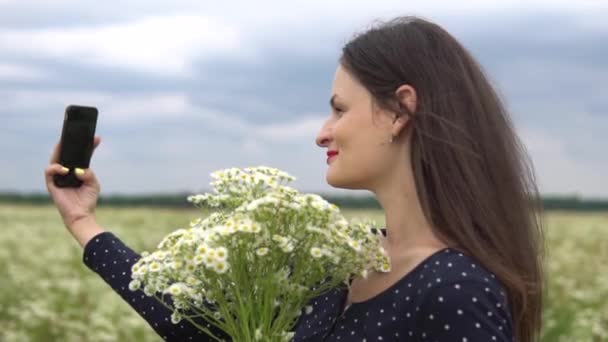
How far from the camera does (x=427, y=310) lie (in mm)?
2266

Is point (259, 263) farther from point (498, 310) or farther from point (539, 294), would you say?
point (539, 294)

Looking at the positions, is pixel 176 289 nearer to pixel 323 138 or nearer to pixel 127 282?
pixel 323 138

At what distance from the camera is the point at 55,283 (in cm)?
894

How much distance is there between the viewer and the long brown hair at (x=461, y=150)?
2406mm

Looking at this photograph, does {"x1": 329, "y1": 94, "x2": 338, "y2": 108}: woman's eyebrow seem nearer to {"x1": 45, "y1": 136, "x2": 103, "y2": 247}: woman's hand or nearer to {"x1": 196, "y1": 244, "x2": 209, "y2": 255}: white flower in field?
{"x1": 196, "y1": 244, "x2": 209, "y2": 255}: white flower in field

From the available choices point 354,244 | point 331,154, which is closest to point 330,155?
point 331,154

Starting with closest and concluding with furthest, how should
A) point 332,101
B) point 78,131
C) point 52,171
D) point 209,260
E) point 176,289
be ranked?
point 209,260
point 176,289
point 332,101
point 78,131
point 52,171

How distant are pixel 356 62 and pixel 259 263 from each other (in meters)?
0.63

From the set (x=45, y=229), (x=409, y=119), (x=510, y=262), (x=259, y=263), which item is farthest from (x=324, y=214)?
(x=45, y=229)

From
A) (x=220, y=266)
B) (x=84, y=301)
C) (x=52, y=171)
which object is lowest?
(x=84, y=301)

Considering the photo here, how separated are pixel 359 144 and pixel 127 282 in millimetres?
1086

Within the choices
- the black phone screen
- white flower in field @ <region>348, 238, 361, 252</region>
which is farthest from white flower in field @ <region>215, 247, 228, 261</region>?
the black phone screen

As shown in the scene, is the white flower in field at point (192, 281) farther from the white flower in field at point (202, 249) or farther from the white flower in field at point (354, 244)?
the white flower in field at point (354, 244)

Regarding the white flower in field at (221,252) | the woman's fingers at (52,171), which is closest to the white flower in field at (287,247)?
the white flower in field at (221,252)
